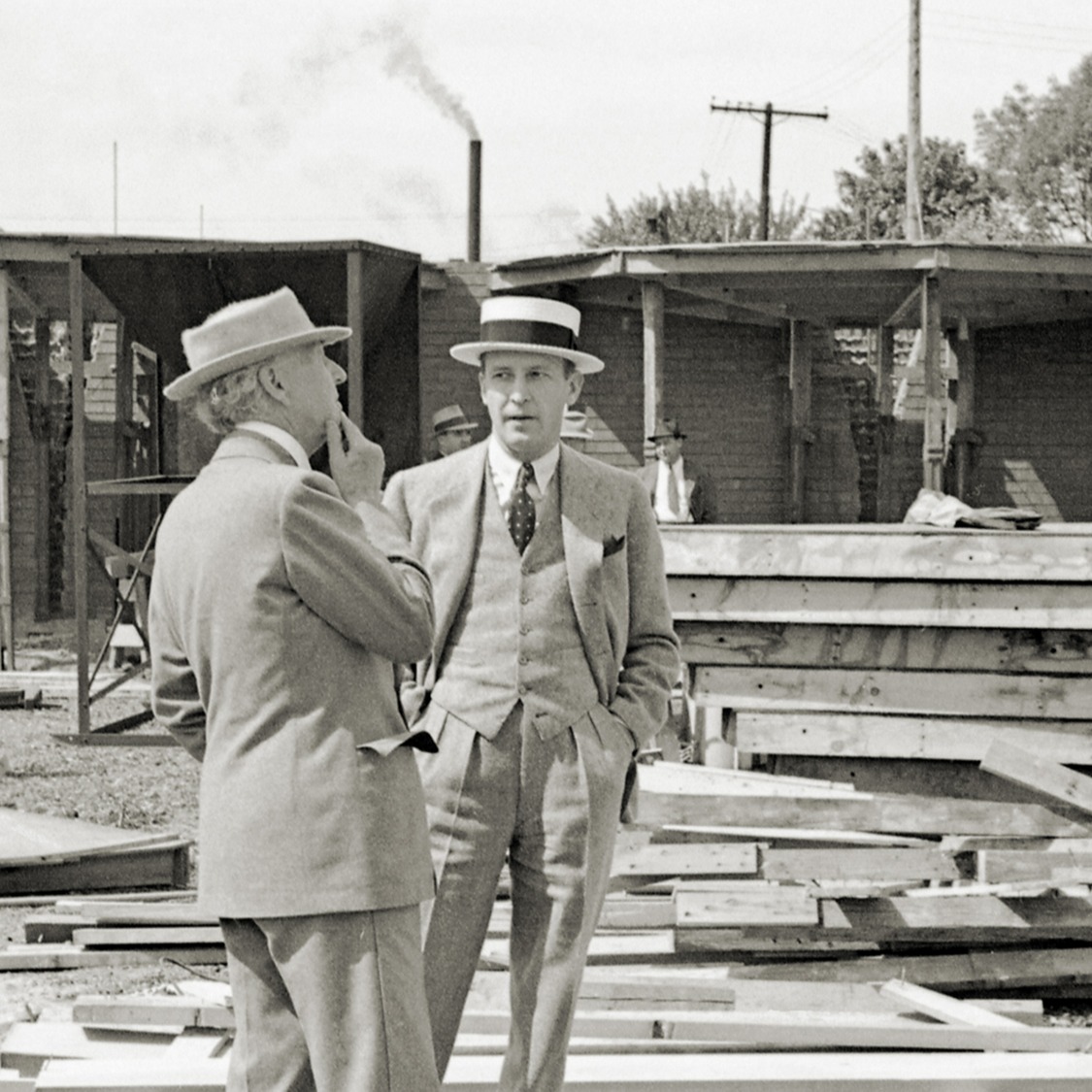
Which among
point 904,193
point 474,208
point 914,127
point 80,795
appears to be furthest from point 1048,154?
point 80,795

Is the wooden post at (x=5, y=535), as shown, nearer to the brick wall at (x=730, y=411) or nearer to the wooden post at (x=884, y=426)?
the brick wall at (x=730, y=411)

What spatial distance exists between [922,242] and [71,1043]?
10.4 m

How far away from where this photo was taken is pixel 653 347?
14.4m

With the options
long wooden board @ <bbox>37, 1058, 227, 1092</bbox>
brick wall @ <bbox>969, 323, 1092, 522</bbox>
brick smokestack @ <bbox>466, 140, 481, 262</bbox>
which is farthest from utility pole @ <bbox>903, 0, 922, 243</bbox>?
long wooden board @ <bbox>37, 1058, 227, 1092</bbox>

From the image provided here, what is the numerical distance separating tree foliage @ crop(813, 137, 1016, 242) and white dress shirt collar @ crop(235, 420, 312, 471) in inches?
2273

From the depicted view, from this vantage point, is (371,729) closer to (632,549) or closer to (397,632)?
(397,632)

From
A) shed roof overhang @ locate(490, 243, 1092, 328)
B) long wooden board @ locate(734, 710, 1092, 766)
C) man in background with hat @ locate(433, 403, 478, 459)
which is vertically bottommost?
long wooden board @ locate(734, 710, 1092, 766)

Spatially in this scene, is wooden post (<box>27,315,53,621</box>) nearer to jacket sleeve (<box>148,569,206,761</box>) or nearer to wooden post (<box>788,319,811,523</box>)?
wooden post (<box>788,319,811,523</box>)

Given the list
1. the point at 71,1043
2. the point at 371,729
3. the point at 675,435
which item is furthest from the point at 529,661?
the point at 675,435

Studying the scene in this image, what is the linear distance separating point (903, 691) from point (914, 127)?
2619 cm

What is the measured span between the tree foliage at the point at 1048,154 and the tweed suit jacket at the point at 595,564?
55876 millimetres

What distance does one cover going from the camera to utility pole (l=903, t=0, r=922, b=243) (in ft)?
98.2

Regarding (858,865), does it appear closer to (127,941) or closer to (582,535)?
(582,535)

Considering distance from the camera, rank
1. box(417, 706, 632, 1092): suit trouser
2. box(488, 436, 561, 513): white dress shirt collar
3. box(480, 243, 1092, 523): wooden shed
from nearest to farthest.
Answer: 1. box(417, 706, 632, 1092): suit trouser
2. box(488, 436, 561, 513): white dress shirt collar
3. box(480, 243, 1092, 523): wooden shed
